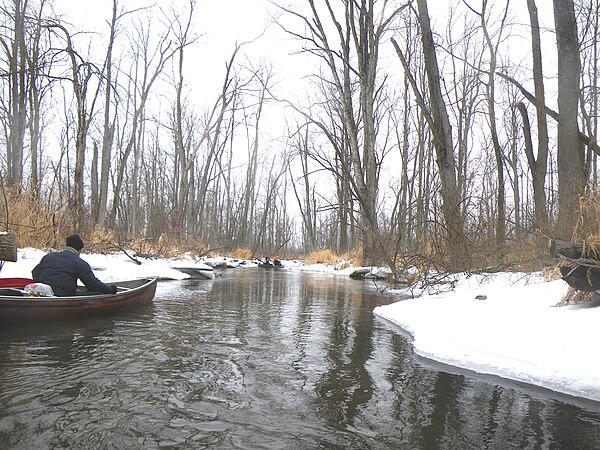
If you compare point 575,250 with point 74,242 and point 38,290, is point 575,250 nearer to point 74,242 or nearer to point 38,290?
point 38,290

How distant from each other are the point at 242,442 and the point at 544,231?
596 cm

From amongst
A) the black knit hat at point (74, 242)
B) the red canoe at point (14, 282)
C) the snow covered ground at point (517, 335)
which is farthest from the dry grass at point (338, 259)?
the red canoe at point (14, 282)

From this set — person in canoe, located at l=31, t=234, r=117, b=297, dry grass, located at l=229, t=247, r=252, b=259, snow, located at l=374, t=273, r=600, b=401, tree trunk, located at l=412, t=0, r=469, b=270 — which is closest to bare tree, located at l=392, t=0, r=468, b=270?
tree trunk, located at l=412, t=0, r=469, b=270

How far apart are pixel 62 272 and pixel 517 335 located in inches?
239

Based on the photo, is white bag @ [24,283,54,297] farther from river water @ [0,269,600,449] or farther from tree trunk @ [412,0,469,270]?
tree trunk @ [412,0,469,270]

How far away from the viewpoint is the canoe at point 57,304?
479cm

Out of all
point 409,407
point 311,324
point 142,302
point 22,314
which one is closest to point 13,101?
point 142,302

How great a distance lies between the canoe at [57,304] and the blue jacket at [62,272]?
0.39m

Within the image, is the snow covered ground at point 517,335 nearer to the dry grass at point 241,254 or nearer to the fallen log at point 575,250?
the fallen log at point 575,250

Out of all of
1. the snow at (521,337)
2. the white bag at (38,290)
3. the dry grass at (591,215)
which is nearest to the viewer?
the snow at (521,337)

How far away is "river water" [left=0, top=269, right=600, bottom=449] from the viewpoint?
2389 mm

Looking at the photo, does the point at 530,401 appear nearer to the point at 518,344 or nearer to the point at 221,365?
the point at 518,344

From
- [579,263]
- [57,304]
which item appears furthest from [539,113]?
[57,304]

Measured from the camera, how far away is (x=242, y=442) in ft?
7.53
